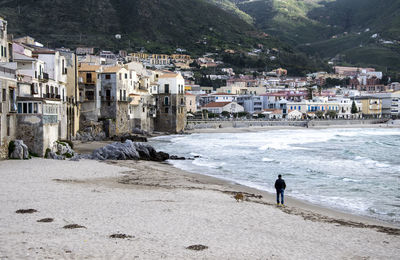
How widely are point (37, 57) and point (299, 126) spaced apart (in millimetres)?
70889

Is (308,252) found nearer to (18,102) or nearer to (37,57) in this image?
(18,102)

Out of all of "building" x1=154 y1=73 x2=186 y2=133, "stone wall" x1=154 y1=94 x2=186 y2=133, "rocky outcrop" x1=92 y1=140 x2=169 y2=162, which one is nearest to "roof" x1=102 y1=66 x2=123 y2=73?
"building" x1=154 y1=73 x2=186 y2=133

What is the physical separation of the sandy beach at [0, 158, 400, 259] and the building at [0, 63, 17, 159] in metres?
3.94

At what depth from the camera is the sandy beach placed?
11.5 m

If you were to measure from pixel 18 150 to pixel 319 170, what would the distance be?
1958 centimetres

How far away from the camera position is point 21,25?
7712 inches

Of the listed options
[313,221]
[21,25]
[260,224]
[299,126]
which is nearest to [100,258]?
[260,224]

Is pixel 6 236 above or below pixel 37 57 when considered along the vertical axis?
below

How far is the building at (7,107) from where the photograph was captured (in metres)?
26.8

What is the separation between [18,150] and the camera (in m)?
27.5

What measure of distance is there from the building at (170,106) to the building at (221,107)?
125 feet

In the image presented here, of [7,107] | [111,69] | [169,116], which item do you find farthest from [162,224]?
[169,116]

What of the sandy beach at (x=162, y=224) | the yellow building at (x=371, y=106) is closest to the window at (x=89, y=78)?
the sandy beach at (x=162, y=224)

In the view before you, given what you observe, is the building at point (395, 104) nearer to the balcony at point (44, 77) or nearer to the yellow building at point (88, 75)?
the yellow building at point (88, 75)
